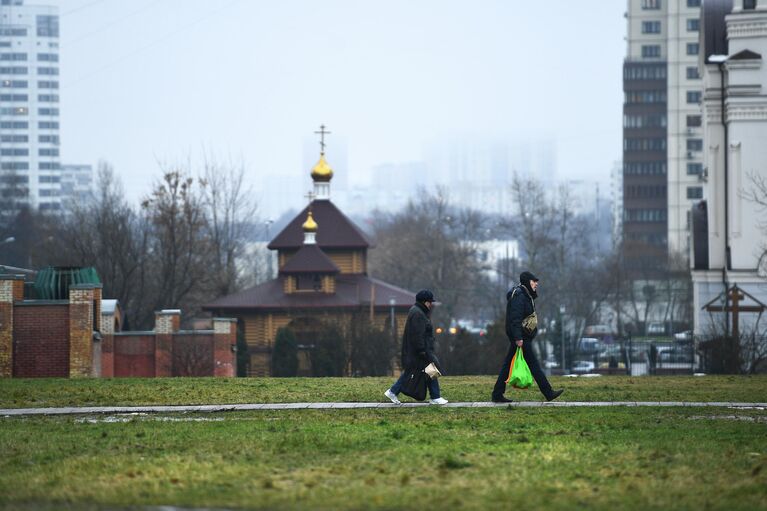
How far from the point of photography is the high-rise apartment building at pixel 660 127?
404 feet

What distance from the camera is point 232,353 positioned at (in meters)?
47.9

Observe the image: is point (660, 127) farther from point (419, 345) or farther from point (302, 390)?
point (419, 345)

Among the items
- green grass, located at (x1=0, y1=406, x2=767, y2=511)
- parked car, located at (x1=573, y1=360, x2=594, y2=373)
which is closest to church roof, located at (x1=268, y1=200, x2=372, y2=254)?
parked car, located at (x1=573, y1=360, x2=594, y2=373)

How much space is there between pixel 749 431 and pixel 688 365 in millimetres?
32509

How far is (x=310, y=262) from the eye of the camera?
67.2m

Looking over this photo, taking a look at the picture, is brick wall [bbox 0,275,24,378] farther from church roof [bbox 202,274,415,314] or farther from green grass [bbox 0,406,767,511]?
church roof [bbox 202,274,415,314]

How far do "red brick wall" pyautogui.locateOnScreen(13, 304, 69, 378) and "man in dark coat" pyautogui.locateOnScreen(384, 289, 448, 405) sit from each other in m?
19.2

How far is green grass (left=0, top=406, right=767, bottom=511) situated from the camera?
1170 centimetres

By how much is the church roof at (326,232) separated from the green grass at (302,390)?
137 ft

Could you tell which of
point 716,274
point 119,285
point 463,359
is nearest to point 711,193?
point 716,274

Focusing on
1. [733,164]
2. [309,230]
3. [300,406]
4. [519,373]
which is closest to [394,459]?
[519,373]

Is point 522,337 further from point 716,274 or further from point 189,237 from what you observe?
point 189,237

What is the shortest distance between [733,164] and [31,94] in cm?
14460

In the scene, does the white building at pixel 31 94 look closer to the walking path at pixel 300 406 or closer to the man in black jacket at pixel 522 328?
the walking path at pixel 300 406
